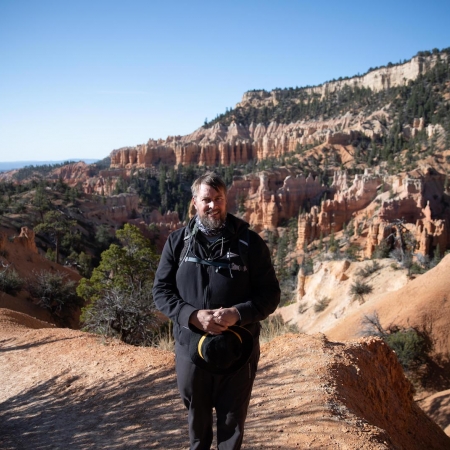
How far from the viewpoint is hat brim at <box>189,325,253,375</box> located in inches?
94.5

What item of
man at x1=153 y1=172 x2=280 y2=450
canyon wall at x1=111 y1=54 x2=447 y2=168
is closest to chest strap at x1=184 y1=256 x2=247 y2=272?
man at x1=153 y1=172 x2=280 y2=450

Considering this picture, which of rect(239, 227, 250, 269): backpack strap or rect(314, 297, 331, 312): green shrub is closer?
rect(239, 227, 250, 269): backpack strap

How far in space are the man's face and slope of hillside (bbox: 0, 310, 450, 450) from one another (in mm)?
2022

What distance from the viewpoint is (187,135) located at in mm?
102500

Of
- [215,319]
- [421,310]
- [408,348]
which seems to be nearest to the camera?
[215,319]

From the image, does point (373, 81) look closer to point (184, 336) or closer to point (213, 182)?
→ point (213, 182)

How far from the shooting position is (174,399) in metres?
4.16

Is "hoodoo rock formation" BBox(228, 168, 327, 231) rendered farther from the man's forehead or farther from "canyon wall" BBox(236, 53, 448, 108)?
"canyon wall" BBox(236, 53, 448, 108)

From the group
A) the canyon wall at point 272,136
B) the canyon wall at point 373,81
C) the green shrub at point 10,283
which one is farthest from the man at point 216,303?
the canyon wall at point 373,81

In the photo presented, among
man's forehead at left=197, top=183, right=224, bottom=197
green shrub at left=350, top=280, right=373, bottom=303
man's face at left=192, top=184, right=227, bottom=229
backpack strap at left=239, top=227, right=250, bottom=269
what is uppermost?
man's forehead at left=197, top=183, right=224, bottom=197

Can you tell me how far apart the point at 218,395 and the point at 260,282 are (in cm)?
80

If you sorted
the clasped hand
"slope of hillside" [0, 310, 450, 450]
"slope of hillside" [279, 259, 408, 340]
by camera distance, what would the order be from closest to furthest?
the clasped hand < "slope of hillside" [0, 310, 450, 450] < "slope of hillside" [279, 259, 408, 340]

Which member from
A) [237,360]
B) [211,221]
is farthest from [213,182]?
[237,360]

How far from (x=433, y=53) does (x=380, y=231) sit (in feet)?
240
